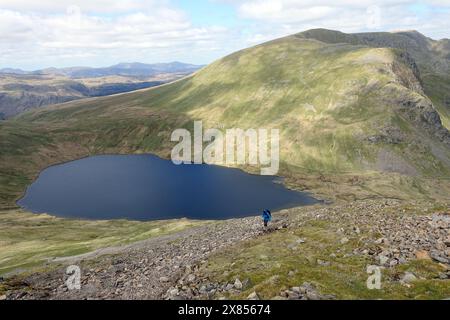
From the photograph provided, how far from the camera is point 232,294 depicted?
33031mm

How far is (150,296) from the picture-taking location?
123 feet

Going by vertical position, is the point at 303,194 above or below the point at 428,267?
below

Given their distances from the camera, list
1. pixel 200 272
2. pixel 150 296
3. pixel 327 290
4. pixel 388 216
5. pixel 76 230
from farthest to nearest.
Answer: pixel 76 230
pixel 388 216
pixel 200 272
pixel 150 296
pixel 327 290

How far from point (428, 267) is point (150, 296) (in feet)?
82.0

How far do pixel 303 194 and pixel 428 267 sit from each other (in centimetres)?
15753

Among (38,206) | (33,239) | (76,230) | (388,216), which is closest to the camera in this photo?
(388,216)

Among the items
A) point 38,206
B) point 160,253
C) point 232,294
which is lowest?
point 38,206

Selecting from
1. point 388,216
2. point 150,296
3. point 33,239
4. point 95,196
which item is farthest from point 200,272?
point 95,196

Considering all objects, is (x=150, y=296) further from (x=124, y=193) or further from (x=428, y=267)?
(x=124, y=193)

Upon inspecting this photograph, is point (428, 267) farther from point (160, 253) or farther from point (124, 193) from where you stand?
point (124, 193)

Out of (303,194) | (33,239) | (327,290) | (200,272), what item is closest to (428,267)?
(327,290)

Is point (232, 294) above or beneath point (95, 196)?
above
